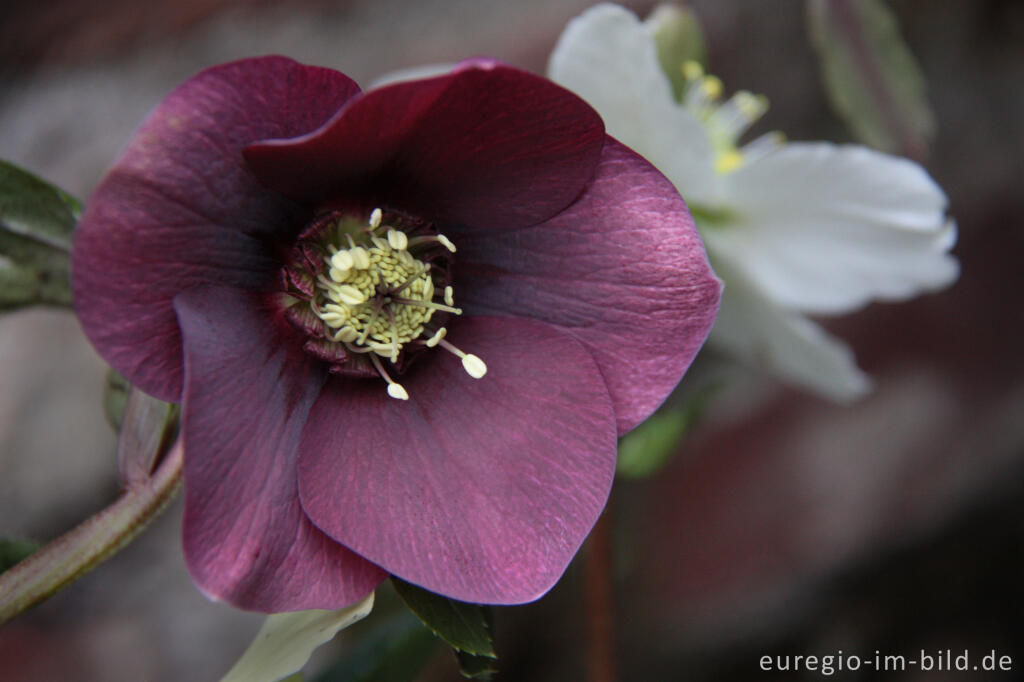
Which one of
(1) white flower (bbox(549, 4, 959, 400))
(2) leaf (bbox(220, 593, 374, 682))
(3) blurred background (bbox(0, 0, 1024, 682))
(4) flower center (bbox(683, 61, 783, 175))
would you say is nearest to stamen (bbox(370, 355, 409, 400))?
(2) leaf (bbox(220, 593, 374, 682))

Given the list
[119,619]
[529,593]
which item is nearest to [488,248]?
[529,593]

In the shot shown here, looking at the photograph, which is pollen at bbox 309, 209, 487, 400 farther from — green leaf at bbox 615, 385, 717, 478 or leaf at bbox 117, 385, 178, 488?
green leaf at bbox 615, 385, 717, 478

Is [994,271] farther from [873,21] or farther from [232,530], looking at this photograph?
[232,530]

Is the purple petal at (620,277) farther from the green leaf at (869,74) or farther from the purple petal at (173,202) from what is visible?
the green leaf at (869,74)

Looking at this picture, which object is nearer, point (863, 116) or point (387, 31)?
point (863, 116)

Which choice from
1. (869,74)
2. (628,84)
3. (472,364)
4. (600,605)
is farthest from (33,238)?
(869,74)

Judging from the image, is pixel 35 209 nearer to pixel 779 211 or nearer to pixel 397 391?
pixel 397 391
